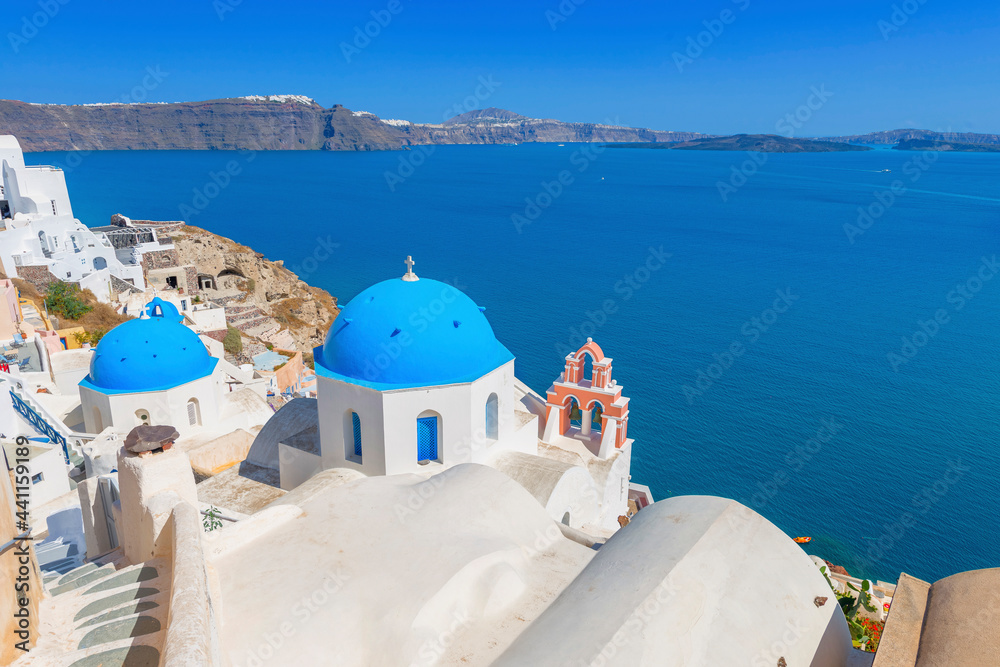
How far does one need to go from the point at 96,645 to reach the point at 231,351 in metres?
29.3

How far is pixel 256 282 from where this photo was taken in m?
47.0

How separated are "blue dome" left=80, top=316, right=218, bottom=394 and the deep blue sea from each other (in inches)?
737

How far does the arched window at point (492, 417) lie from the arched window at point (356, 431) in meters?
2.70

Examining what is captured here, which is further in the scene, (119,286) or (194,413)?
(119,286)

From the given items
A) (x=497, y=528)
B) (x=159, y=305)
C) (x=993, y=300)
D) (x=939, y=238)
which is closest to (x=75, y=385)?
(x=159, y=305)

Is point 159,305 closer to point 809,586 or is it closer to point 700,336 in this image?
point 809,586

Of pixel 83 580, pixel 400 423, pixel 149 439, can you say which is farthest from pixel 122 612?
pixel 400 423

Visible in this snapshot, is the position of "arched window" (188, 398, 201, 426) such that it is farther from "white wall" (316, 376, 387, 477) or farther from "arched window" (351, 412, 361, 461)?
"arched window" (351, 412, 361, 461)

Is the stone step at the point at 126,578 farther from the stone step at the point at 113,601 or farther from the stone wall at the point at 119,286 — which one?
the stone wall at the point at 119,286

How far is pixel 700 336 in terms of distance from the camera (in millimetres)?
41844

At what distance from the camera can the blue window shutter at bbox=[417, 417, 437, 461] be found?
1235cm

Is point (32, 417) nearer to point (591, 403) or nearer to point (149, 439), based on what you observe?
point (149, 439)

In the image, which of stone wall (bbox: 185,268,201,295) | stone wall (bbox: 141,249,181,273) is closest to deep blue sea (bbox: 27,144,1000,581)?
stone wall (bbox: 185,268,201,295)

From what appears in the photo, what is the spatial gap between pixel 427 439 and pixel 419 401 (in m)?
0.94
